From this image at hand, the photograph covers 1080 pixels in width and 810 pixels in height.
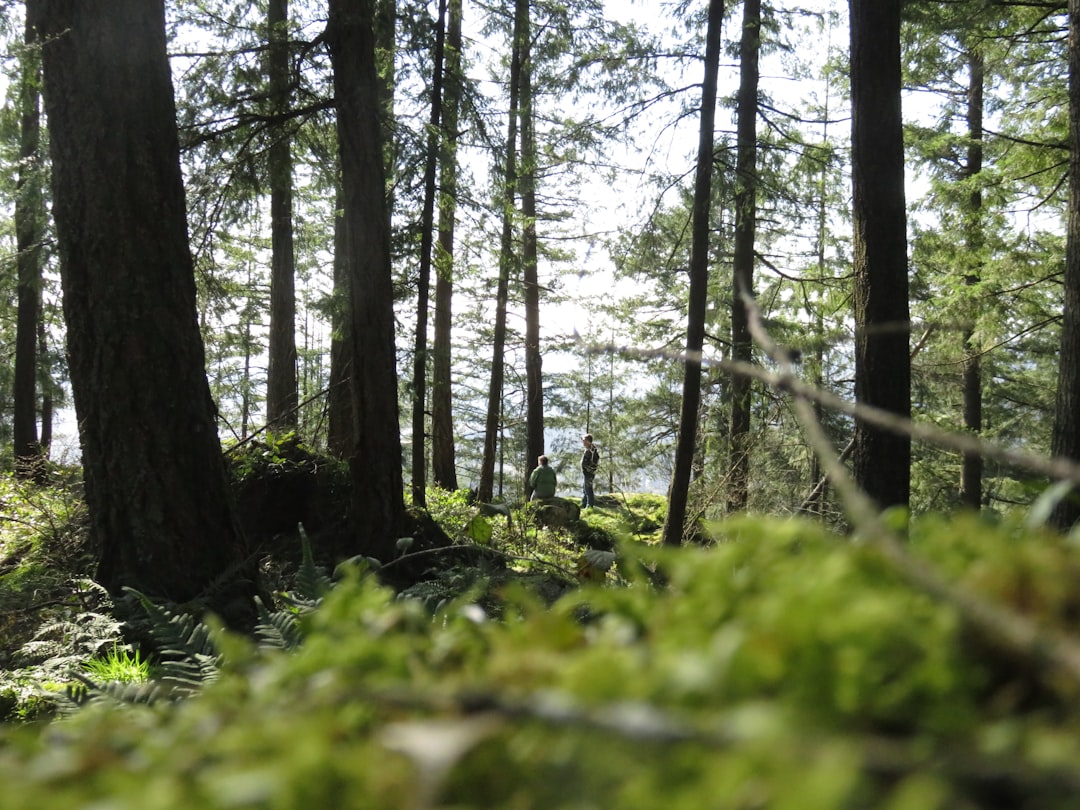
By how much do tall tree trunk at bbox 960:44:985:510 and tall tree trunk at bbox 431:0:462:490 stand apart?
331 inches

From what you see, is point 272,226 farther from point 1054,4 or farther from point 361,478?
point 1054,4

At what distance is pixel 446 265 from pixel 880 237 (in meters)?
5.44

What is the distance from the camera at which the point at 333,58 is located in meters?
6.37

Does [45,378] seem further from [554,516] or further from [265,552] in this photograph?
[265,552]

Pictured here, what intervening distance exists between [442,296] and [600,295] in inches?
226

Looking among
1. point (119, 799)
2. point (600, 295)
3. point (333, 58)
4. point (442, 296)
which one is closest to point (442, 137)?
point (333, 58)

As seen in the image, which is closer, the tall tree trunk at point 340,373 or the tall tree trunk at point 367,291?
the tall tree trunk at point 367,291

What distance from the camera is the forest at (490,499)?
49cm

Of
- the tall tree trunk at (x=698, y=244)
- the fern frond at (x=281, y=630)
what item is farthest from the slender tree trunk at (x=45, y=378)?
the fern frond at (x=281, y=630)

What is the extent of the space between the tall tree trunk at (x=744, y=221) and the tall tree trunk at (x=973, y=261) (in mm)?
3511

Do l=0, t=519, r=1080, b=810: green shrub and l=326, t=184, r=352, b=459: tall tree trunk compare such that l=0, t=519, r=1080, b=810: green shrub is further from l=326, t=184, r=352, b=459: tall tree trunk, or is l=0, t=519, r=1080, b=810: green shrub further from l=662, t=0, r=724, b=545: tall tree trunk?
l=662, t=0, r=724, b=545: tall tree trunk

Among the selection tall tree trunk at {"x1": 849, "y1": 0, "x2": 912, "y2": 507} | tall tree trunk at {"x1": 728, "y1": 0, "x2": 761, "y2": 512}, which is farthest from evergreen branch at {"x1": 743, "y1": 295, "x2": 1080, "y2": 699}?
tall tree trunk at {"x1": 728, "y1": 0, "x2": 761, "y2": 512}

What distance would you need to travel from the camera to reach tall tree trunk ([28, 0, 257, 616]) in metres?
4.08

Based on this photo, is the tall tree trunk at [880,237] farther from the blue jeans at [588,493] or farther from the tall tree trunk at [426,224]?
the blue jeans at [588,493]
